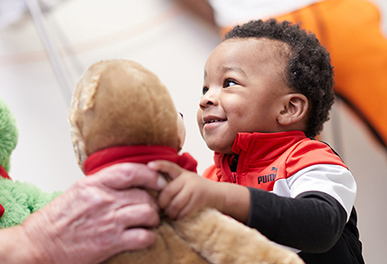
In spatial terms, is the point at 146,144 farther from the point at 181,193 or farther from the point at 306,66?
the point at 306,66

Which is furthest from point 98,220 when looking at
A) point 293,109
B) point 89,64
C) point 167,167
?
point 89,64

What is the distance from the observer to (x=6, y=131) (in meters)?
0.87

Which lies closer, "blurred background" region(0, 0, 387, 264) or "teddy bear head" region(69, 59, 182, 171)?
"teddy bear head" region(69, 59, 182, 171)

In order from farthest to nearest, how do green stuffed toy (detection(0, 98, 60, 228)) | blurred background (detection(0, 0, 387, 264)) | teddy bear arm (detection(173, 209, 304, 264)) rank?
1. blurred background (detection(0, 0, 387, 264))
2. green stuffed toy (detection(0, 98, 60, 228))
3. teddy bear arm (detection(173, 209, 304, 264))

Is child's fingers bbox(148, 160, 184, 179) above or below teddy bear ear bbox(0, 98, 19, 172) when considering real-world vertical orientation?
below

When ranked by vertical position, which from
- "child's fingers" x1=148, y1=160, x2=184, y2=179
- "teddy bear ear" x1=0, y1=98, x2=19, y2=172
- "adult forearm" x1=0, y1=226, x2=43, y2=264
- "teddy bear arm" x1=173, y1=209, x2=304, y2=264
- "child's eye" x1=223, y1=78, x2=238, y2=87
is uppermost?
"teddy bear ear" x1=0, y1=98, x2=19, y2=172

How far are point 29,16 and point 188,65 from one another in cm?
65

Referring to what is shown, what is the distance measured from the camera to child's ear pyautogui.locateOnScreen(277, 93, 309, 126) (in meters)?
0.86

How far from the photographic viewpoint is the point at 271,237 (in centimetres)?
57

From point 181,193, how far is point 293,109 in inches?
18.2

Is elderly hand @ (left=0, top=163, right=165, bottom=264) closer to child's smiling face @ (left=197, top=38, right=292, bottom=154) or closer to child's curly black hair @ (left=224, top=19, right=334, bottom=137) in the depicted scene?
child's smiling face @ (left=197, top=38, right=292, bottom=154)

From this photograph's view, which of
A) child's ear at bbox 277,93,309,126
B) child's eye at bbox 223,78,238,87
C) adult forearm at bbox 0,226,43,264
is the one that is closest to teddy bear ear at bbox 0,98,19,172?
adult forearm at bbox 0,226,43,264

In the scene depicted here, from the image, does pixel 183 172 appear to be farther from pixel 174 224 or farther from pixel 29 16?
pixel 29 16

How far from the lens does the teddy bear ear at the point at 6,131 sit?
2.80 feet
